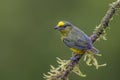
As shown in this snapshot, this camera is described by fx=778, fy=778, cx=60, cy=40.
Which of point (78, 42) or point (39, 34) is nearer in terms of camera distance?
point (78, 42)

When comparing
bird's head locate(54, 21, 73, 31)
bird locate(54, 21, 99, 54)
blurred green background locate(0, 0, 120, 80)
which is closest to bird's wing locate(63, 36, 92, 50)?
bird locate(54, 21, 99, 54)

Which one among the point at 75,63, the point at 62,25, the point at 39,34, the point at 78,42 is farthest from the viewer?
the point at 39,34

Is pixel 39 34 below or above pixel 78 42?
above

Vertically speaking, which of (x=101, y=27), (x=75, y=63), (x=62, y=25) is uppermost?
(x=62, y=25)

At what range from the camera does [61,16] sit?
20266mm

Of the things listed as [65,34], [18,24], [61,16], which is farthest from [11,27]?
[65,34]

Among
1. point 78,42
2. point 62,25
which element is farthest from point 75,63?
point 62,25

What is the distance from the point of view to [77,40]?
15.6 ft

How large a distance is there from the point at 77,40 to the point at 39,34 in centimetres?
1615

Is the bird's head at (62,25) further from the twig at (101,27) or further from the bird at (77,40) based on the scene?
the twig at (101,27)

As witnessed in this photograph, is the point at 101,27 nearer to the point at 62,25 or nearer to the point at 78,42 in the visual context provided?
the point at 78,42

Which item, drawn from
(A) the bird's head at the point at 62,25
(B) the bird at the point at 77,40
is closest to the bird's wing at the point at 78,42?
(B) the bird at the point at 77,40

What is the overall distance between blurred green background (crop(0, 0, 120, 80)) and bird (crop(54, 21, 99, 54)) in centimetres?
1400

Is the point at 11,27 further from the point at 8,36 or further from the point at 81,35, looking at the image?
the point at 81,35
